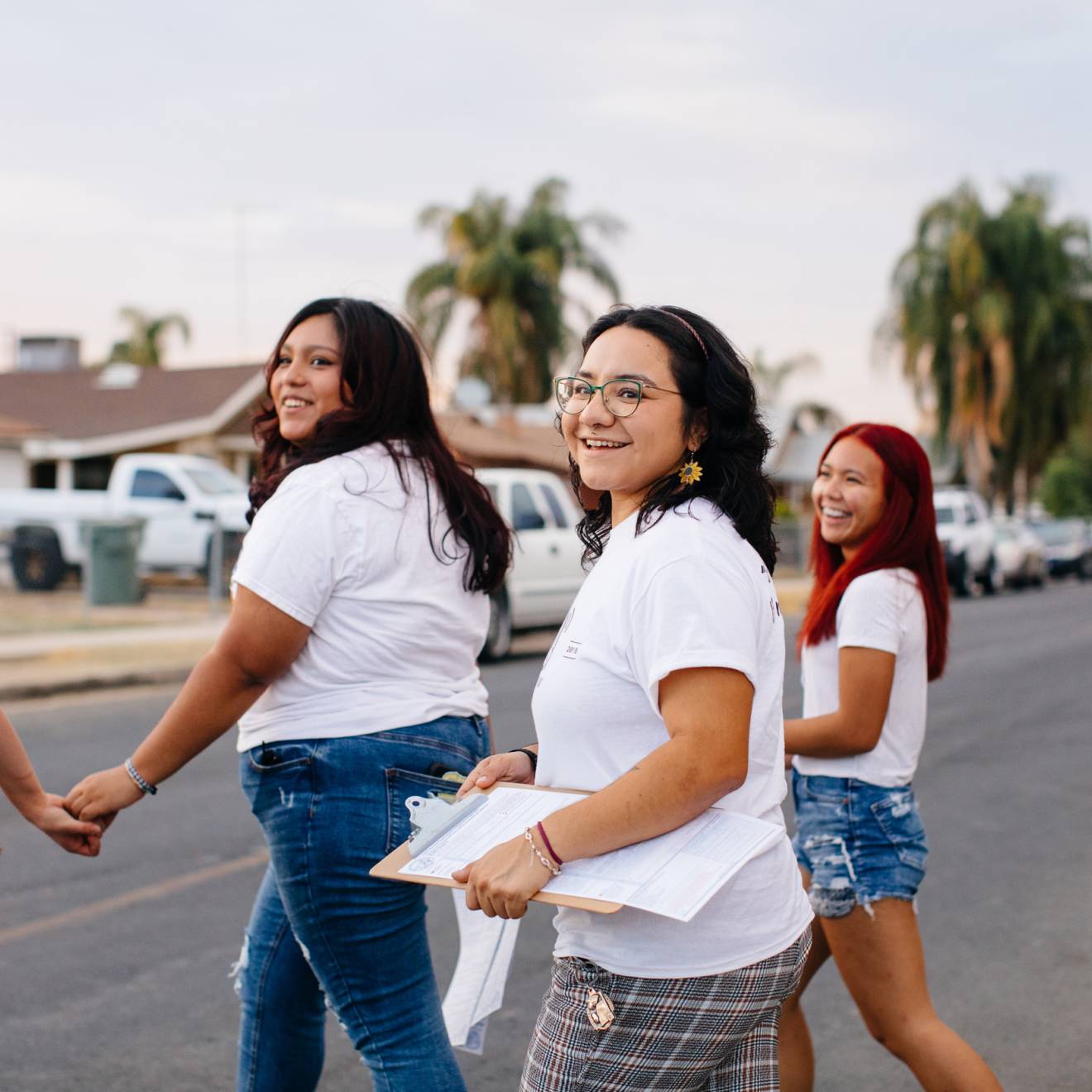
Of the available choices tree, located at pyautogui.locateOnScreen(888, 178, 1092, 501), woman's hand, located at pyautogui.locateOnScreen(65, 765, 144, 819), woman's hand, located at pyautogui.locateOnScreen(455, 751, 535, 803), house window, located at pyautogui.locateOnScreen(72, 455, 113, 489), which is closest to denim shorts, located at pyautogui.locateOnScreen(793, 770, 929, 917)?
woman's hand, located at pyautogui.locateOnScreen(455, 751, 535, 803)

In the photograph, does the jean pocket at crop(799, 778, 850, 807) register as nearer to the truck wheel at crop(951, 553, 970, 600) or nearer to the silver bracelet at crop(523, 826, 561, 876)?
the silver bracelet at crop(523, 826, 561, 876)

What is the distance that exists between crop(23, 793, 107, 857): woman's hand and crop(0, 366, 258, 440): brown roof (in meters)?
28.5

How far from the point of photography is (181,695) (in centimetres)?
276

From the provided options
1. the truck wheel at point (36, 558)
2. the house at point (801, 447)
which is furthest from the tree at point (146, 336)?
the truck wheel at point (36, 558)

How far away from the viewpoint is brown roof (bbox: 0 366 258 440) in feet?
102

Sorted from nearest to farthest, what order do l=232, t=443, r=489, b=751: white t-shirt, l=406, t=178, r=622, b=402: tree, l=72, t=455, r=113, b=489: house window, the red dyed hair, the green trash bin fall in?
l=232, t=443, r=489, b=751: white t-shirt → the red dyed hair → the green trash bin → l=72, t=455, r=113, b=489: house window → l=406, t=178, r=622, b=402: tree

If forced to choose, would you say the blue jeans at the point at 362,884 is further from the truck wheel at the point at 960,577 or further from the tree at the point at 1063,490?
the tree at the point at 1063,490

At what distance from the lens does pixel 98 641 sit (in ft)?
48.2

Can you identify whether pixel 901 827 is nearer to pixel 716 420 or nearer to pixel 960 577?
pixel 716 420

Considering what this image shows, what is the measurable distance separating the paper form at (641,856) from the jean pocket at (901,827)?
1.10m

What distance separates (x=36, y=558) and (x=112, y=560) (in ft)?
9.72

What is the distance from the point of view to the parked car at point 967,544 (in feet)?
84.5

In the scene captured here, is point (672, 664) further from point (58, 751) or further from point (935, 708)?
point (935, 708)

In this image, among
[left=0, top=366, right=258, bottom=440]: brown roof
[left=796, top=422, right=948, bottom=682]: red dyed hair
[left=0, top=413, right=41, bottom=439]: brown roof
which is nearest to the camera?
[left=796, top=422, right=948, bottom=682]: red dyed hair
